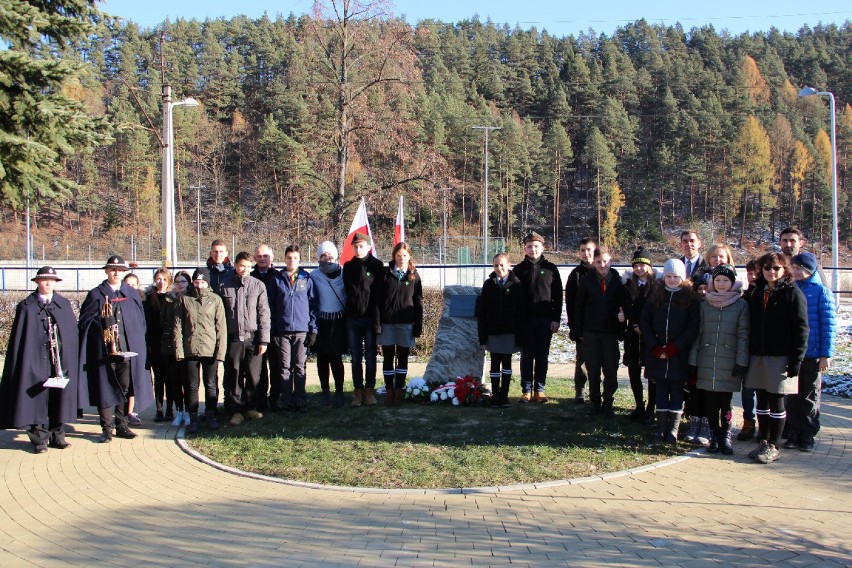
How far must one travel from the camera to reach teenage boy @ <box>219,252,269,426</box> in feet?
A: 24.9

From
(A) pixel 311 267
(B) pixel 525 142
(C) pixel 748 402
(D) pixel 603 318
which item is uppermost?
(B) pixel 525 142

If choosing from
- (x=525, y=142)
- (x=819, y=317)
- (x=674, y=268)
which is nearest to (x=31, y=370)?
(x=674, y=268)

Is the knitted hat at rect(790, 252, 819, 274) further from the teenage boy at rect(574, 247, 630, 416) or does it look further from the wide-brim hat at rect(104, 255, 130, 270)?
the wide-brim hat at rect(104, 255, 130, 270)

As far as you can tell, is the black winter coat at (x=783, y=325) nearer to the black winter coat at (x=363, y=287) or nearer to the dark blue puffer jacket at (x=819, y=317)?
the dark blue puffer jacket at (x=819, y=317)

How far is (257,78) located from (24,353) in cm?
7537

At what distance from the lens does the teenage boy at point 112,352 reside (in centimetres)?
731

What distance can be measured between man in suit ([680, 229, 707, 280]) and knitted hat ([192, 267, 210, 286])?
534 cm

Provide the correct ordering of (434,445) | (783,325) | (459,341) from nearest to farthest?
(783,325), (434,445), (459,341)

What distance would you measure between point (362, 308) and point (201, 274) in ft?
6.17

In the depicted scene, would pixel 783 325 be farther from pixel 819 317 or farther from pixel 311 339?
pixel 311 339

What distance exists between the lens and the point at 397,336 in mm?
8320

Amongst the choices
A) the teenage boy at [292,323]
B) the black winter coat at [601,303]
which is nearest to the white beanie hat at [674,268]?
the black winter coat at [601,303]

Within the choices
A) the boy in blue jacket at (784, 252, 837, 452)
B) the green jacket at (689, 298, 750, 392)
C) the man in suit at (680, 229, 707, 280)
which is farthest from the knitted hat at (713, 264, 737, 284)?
the man in suit at (680, 229, 707, 280)

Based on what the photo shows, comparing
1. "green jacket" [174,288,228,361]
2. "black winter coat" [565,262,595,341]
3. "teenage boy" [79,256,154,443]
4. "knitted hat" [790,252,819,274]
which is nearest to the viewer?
"knitted hat" [790,252,819,274]
